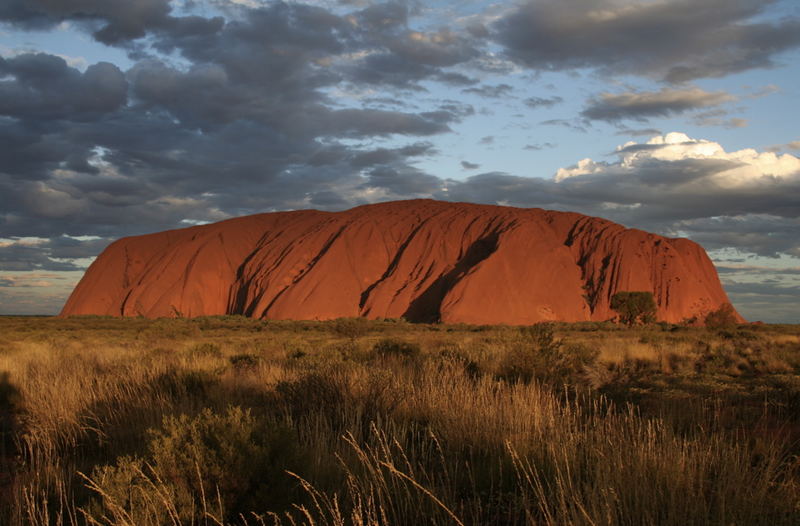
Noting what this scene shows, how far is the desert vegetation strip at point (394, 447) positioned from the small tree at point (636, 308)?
36.9m

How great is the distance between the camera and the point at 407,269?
56.0 meters

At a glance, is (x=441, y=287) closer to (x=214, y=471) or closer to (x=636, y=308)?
(x=636, y=308)

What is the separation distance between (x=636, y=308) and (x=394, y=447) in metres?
47.9

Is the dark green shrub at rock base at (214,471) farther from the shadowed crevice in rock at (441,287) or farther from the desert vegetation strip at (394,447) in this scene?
the shadowed crevice in rock at (441,287)

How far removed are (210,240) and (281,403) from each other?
60.4 m

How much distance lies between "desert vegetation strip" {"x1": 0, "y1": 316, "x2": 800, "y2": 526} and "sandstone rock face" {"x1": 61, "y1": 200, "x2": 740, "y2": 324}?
125 ft

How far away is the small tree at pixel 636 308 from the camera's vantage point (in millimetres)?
48812

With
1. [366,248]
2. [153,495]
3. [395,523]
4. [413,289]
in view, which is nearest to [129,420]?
[153,495]

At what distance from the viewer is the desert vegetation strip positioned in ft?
12.3

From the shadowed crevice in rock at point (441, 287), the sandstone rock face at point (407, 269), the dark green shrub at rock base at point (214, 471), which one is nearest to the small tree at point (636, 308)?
the sandstone rock face at point (407, 269)

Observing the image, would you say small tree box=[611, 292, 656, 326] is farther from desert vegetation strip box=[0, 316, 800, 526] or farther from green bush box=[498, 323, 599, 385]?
green bush box=[498, 323, 599, 385]

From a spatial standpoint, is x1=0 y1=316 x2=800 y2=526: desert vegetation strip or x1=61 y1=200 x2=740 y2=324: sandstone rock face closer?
→ x1=0 y1=316 x2=800 y2=526: desert vegetation strip

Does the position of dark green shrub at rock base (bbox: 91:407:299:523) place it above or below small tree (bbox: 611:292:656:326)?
above

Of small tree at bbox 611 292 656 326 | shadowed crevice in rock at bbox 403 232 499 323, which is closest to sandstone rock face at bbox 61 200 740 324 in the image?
shadowed crevice in rock at bbox 403 232 499 323
